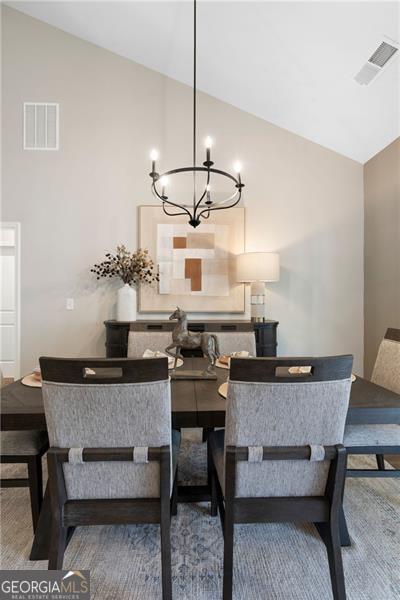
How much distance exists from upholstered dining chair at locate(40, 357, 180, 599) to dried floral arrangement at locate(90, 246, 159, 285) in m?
2.08

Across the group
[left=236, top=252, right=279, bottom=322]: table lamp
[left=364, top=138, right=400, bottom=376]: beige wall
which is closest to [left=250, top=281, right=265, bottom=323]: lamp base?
[left=236, top=252, right=279, bottom=322]: table lamp

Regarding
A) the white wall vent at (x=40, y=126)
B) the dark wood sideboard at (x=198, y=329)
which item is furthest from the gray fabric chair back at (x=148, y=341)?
the white wall vent at (x=40, y=126)

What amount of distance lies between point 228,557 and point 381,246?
3.03 meters

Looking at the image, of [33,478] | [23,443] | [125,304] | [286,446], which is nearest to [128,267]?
[125,304]

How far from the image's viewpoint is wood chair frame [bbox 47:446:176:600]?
1.02 m

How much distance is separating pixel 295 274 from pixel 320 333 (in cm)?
74

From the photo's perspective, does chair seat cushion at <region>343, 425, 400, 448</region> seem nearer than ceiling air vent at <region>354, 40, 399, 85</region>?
Yes

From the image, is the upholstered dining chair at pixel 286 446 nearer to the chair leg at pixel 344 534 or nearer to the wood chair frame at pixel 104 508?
the wood chair frame at pixel 104 508

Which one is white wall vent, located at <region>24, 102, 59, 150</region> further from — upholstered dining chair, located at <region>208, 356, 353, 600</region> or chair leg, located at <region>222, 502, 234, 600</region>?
chair leg, located at <region>222, 502, 234, 600</region>

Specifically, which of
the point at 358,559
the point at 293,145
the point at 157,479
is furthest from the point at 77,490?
the point at 293,145

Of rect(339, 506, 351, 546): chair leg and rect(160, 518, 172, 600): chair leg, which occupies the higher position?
rect(160, 518, 172, 600): chair leg

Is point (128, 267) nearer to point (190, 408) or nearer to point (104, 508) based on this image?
point (190, 408)

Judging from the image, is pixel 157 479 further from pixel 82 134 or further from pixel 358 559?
pixel 82 134

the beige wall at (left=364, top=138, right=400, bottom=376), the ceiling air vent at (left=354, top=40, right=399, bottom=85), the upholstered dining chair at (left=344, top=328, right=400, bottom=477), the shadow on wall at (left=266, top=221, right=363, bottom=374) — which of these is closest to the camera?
the upholstered dining chair at (left=344, top=328, right=400, bottom=477)
